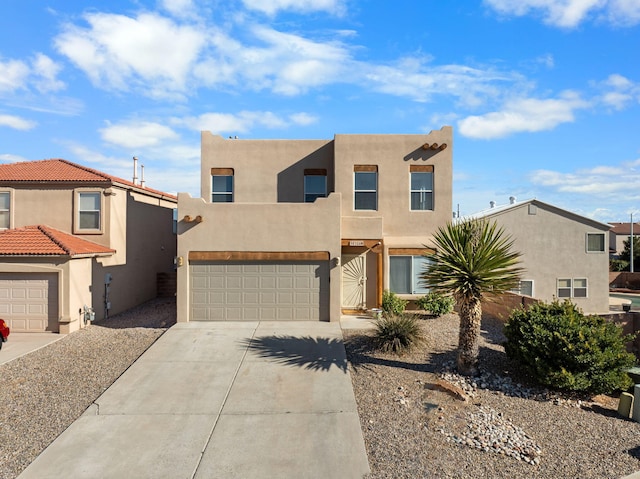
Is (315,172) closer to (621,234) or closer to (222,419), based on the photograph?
(222,419)

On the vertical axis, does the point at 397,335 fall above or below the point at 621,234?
below

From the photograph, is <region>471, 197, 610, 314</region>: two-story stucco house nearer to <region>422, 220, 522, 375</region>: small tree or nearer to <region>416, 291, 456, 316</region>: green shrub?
<region>416, 291, 456, 316</region>: green shrub

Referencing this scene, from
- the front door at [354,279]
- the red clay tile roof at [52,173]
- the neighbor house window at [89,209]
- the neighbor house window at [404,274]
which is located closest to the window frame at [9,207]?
the red clay tile roof at [52,173]

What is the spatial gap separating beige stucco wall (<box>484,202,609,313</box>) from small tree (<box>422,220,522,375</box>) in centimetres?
1462

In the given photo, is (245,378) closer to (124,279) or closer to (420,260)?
(420,260)

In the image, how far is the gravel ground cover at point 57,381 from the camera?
7.49 meters

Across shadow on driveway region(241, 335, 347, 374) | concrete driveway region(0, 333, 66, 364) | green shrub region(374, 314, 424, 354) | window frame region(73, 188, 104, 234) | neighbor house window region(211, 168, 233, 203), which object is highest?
neighbor house window region(211, 168, 233, 203)

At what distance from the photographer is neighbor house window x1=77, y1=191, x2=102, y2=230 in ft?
56.9

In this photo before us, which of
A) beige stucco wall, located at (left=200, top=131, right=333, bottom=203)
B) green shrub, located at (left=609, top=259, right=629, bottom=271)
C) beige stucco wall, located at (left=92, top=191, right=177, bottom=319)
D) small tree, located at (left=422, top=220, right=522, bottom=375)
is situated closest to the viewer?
small tree, located at (left=422, top=220, right=522, bottom=375)

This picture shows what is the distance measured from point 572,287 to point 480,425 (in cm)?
2002

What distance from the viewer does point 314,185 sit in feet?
59.0

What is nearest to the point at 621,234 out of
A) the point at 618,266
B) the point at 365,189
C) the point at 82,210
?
the point at 618,266

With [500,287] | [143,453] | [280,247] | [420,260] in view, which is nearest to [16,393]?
[143,453]

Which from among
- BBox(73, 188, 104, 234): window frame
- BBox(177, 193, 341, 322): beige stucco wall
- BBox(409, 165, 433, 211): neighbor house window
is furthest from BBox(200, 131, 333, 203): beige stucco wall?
BBox(73, 188, 104, 234): window frame
